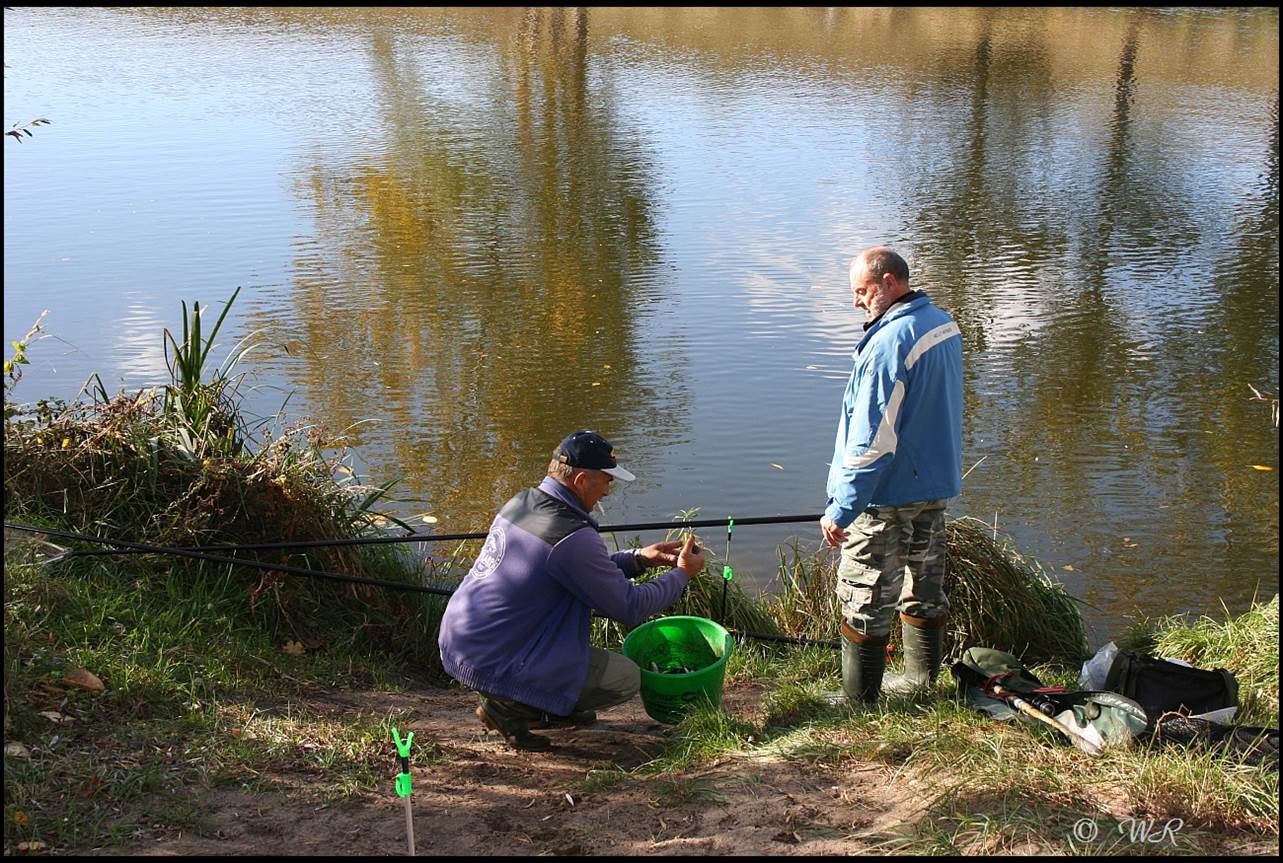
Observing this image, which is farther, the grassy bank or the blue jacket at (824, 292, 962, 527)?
the blue jacket at (824, 292, 962, 527)

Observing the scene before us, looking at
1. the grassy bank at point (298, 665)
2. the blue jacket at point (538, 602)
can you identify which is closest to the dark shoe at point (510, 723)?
the blue jacket at point (538, 602)

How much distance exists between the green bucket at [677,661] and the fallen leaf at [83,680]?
1858mm

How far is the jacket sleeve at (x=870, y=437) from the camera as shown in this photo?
443 cm

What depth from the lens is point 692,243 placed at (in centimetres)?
1293

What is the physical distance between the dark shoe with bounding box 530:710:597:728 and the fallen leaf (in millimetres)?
1470

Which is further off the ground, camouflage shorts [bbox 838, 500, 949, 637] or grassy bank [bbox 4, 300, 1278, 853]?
camouflage shorts [bbox 838, 500, 949, 637]

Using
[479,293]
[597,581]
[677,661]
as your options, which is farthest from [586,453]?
[479,293]

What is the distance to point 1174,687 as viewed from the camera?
4551mm

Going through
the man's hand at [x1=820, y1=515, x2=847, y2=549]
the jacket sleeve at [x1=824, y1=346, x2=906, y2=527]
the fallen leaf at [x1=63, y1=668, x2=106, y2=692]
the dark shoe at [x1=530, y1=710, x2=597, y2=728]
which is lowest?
the dark shoe at [x1=530, y1=710, x2=597, y2=728]

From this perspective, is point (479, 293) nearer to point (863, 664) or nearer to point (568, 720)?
point (568, 720)

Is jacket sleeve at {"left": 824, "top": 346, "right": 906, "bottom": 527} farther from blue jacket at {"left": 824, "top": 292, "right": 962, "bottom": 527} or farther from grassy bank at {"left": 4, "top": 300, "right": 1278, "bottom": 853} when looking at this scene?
grassy bank at {"left": 4, "top": 300, "right": 1278, "bottom": 853}

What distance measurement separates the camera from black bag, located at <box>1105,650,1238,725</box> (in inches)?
177

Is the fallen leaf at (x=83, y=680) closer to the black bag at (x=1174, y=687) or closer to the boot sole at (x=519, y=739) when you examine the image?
the boot sole at (x=519, y=739)

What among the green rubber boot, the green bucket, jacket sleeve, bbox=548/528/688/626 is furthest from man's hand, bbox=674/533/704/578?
the green rubber boot
